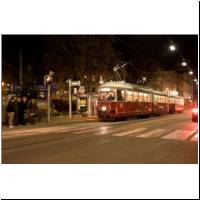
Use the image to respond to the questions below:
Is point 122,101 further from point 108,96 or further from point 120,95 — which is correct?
point 108,96

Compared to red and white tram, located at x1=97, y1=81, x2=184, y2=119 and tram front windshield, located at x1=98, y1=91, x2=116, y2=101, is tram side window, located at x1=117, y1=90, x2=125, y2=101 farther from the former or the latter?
tram front windshield, located at x1=98, y1=91, x2=116, y2=101

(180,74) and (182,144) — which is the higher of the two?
(180,74)

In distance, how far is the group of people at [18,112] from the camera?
2264 centimetres

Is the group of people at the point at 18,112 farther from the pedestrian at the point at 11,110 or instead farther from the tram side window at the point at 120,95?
the tram side window at the point at 120,95

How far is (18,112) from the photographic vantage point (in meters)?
23.5

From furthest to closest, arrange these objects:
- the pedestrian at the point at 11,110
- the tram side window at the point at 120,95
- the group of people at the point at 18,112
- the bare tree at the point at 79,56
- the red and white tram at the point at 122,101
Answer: the bare tree at the point at 79,56 → the tram side window at the point at 120,95 → the red and white tram at the point at 122,101 → the group of people at the point at 18,112 → the pedestrian at the point at 11,110

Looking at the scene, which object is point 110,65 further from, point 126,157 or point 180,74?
point 180,74

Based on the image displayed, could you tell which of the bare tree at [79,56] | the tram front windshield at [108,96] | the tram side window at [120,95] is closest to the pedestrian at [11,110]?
the tram front windshield at [108,96]

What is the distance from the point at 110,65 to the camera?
133 feet

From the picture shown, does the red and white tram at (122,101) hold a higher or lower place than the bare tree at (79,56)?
lower

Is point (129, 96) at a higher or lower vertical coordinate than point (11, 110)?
higher

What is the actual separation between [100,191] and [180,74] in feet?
329

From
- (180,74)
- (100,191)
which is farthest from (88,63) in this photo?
(180,74)

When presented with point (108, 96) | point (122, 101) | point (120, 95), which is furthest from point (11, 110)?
point (122, 101)
